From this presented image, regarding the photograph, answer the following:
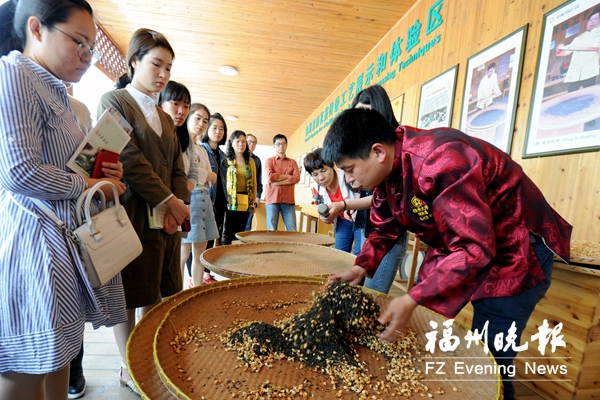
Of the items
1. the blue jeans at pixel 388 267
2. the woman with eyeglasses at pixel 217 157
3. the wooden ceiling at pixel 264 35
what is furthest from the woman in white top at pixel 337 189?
the wooden ceiling at pixel 264 35

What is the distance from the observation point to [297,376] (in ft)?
2.16

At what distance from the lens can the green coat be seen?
1.20m

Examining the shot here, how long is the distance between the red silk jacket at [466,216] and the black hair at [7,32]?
1110 millimetres

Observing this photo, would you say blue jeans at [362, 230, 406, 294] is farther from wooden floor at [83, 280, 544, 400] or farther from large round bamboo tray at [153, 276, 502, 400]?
wooden floor at [83, 280, 544, 400]

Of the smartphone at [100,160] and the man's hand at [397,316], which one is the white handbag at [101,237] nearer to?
the smartphone at [100,160]

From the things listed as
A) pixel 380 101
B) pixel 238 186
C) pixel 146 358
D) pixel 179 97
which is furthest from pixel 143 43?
pixel 238 186

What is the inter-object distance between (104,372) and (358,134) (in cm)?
175

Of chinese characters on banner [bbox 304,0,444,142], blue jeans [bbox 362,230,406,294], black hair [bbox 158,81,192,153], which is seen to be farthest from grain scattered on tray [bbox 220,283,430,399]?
chinese characters on banner [bbox 304,0,444,142]

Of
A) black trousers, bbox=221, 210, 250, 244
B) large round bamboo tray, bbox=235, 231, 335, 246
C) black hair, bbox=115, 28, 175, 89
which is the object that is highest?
black hair, bbox=115, 28, 175, 89

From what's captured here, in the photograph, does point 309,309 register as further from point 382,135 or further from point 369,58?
point 369,58

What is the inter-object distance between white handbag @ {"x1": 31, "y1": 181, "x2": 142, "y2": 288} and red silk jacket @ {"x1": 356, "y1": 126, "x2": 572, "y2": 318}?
764mm

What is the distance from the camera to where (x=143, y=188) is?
47.4 inches

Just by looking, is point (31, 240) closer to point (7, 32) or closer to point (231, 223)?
point (7, 32)

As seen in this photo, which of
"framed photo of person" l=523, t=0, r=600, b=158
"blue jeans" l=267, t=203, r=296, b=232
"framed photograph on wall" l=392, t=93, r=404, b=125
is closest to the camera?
"framed photo of person" l=523, t=0, r=600, b=158
